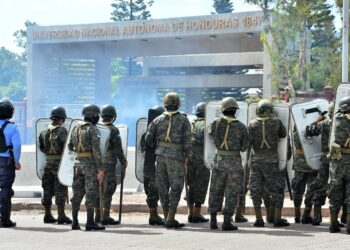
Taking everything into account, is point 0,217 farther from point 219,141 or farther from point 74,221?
point 219,141

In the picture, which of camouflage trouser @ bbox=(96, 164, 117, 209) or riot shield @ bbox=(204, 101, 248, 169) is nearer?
riot shield @ bbox=(204, 101, 248, 169)

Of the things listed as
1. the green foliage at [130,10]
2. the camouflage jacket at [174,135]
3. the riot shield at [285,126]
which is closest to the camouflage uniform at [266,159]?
the riot shield at [285,126]

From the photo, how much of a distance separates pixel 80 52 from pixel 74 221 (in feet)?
101

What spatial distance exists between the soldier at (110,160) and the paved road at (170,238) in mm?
357

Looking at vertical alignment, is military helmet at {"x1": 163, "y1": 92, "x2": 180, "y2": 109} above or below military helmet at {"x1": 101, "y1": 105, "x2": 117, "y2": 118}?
above

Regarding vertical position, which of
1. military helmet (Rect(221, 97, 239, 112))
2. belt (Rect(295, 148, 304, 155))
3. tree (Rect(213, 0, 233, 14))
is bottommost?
belt (Rect(295, 148, 304, 155))

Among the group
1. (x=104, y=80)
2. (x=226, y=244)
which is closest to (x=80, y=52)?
(x=104, y=80)

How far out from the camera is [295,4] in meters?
25.7

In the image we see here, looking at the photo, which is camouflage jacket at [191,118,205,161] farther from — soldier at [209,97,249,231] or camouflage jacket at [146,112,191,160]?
soldier at [209,97,249,231]

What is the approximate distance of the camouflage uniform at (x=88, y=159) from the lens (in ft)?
39.9

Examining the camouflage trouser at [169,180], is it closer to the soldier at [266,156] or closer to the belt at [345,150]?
the soldier at [266,156]

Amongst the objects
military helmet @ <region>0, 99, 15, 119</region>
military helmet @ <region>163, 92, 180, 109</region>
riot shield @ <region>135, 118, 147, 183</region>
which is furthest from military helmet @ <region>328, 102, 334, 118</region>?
military helmet @ <region>0, 99, 15, 119</region>

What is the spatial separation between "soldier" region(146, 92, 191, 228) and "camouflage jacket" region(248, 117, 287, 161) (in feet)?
3.13

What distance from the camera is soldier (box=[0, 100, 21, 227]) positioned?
12.9 metres
